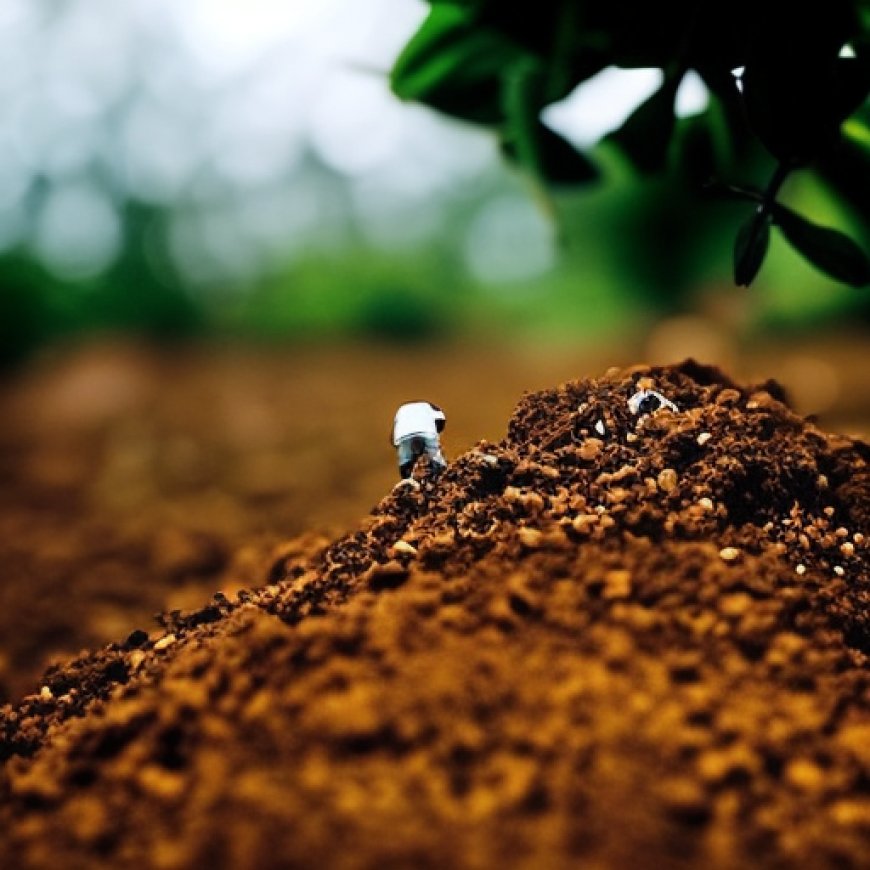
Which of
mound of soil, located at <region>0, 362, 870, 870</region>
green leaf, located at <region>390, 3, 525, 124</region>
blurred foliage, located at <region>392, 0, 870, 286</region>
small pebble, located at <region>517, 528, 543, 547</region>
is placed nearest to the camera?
mound of soil, located at <region>0, 362, 870, 870</region>

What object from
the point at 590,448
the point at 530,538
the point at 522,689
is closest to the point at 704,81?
the point at 590,448

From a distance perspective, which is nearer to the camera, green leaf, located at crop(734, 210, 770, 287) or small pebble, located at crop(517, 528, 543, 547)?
small pebble, located at crop(517, 528, 543, 547)

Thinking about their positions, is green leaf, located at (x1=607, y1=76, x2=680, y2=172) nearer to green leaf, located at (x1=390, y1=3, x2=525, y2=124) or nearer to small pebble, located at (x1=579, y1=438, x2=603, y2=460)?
green leaf, located at (x1=390, y1=3, x2=525, y2=124)

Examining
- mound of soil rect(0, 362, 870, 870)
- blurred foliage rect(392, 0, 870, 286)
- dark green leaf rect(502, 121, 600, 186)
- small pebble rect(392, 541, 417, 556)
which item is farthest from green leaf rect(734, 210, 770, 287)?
small pebble rect(392, 541, 417, 556)

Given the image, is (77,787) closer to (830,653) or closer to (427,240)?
(830,653)

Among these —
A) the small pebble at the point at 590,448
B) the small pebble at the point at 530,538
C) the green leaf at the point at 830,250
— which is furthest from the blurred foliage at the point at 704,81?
the small pebble at the point at 530,538

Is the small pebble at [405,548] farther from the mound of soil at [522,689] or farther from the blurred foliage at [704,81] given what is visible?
the blurred foliage at [704,81]

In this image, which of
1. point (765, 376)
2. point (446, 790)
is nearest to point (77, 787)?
point (446, 790)
